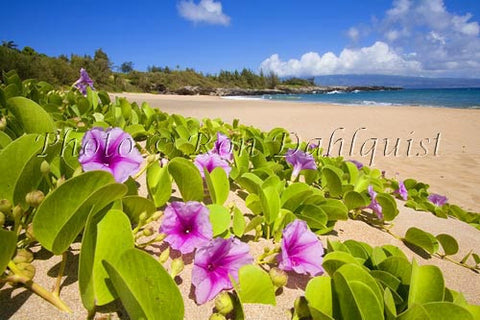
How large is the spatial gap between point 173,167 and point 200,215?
0.16 metres

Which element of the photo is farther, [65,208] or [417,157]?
[417,157]

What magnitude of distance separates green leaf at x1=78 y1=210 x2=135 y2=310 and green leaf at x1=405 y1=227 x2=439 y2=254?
113cm

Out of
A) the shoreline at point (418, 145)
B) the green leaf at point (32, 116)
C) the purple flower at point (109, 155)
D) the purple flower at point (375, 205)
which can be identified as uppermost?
the green leaf at point (32, 116)

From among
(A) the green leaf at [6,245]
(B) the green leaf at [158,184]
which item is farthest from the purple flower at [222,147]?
(A) the green leaf at [6,245]

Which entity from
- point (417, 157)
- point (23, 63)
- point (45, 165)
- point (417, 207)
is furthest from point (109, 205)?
point (23, 63)

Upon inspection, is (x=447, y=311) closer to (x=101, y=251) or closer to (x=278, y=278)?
(x=278, y=278)

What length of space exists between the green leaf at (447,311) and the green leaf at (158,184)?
0.70 metres

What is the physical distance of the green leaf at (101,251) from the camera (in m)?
0.57

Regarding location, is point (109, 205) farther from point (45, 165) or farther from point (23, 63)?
point (23, 63)

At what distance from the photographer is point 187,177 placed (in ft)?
3.00

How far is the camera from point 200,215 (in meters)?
0.82

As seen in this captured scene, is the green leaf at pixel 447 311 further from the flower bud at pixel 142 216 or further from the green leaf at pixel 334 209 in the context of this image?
the flower bud at pixel 142 216

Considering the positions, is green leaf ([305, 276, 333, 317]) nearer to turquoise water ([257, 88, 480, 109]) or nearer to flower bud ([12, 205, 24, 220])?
flower bud ([12, 205, 24, 220])

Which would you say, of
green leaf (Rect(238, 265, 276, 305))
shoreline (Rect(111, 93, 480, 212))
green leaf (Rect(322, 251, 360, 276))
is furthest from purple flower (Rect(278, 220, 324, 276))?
shoreline (Rect(111, 93, 480, 212))
